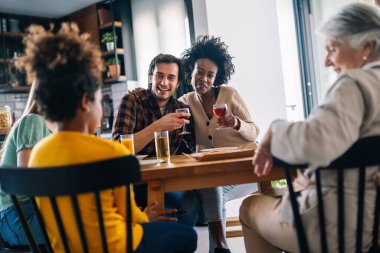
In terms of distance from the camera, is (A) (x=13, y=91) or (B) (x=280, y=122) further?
(A) (x=13, y=91)

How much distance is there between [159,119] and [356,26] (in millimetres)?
1254

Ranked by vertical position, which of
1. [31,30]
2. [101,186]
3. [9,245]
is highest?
[31,30]

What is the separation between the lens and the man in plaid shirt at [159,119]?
7.14ft

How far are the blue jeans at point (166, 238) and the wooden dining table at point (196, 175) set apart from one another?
204 millimetres

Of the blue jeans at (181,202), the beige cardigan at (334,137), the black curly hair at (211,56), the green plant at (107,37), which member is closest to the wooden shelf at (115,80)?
the green plant at (107,37)

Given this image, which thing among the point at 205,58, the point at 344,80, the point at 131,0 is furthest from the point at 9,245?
the point at 131,0

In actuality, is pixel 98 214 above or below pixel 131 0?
below

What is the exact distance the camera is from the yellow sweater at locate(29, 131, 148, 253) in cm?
111

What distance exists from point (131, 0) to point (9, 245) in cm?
460

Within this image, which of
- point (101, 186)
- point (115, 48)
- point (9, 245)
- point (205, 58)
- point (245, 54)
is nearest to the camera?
point (101, 186)

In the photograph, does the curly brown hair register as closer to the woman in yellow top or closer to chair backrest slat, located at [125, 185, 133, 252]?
the woman in yellow top

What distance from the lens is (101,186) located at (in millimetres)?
1015

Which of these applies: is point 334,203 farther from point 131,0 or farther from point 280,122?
point 131,0

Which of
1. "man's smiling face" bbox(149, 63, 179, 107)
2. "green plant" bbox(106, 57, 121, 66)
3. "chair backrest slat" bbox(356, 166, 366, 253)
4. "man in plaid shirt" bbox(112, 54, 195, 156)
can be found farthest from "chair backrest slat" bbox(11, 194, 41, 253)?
"green plant" bbox(106, 57, 121, 66)
